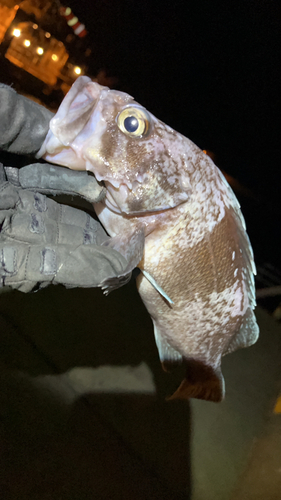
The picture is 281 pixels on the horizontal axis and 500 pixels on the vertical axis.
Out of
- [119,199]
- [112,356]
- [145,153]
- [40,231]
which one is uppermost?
[145,153]

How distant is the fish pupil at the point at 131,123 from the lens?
3.75 feet

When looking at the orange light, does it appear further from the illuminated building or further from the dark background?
the dark background

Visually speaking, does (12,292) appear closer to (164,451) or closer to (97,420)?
(97,420)

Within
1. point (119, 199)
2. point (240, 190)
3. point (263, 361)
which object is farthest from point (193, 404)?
point (240, 190)

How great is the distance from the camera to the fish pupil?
1.14 meters

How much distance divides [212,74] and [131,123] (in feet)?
22.5

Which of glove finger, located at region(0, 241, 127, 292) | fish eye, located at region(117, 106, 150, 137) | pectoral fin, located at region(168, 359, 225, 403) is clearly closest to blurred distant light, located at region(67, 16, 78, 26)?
fish eye, located at region(117, 106, 150, 137)

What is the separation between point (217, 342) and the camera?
1712 mm

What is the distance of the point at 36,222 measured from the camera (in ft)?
3.93

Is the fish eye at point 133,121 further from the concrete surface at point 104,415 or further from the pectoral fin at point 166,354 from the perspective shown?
the concrete surface at point 104,415

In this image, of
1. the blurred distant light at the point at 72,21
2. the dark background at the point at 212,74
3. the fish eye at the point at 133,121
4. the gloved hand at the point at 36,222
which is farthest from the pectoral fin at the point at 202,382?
the blurred distant light at the point at 72,21

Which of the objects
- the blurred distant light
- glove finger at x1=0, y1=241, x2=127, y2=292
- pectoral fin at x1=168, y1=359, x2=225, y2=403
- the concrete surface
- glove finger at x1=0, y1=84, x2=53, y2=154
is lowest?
the concrete surface

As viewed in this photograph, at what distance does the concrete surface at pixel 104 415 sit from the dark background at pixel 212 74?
3914mm

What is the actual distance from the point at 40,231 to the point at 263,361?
2.86 m
